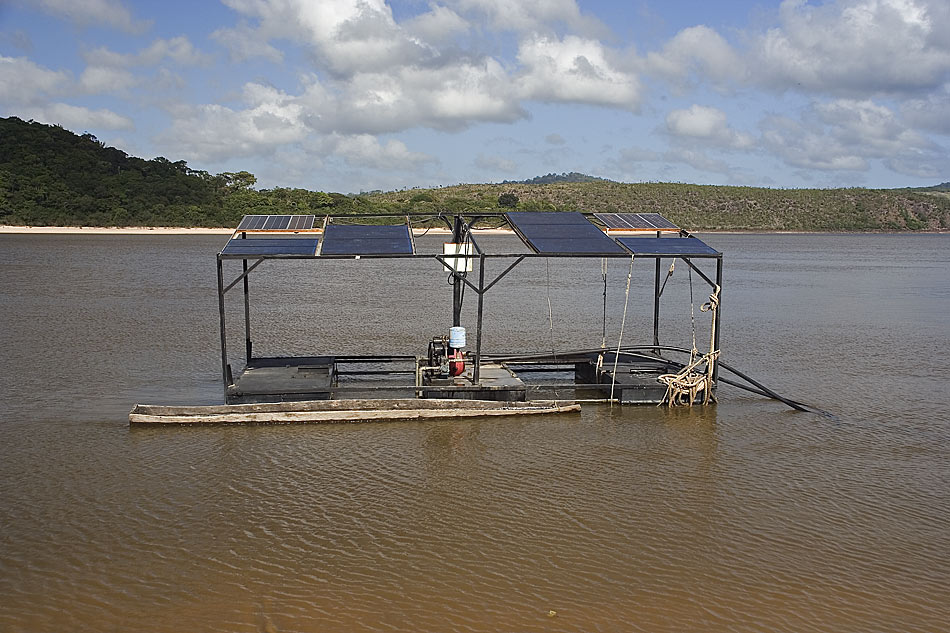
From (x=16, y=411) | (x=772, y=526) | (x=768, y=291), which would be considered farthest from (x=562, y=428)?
(x=768, y=291)

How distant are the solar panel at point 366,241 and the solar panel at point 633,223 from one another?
3491 mm

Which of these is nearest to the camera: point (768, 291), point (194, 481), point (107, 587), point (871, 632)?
point (871, 632)

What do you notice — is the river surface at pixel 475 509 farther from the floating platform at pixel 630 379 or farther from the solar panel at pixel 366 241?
the solar panel at pixel 366 241

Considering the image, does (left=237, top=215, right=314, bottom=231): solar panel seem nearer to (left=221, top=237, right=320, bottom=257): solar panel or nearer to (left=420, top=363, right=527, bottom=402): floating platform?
(left=221, top=237, right=320, bottom=257): solar panel

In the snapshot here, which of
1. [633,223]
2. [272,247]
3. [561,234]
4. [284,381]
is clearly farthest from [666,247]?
[284,381]

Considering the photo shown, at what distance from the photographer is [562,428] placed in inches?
460

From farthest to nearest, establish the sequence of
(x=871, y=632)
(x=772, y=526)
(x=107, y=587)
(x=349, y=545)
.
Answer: (x=772, y=526)
(x=349, y=545)
(x=107, y=587)
(x=871, y=632)

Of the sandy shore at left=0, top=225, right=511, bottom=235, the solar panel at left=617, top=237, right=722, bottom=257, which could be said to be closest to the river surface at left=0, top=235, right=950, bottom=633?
the solar panel at left=617, top=237, right=722, bottom=257

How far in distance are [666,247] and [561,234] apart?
162 cm

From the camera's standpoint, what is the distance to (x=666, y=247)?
42.7 feet

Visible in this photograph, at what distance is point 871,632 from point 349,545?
14.5 ft

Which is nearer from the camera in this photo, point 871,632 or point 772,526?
point 871,632

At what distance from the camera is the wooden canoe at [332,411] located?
11258mm

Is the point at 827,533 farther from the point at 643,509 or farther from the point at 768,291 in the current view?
the point at 768,291
